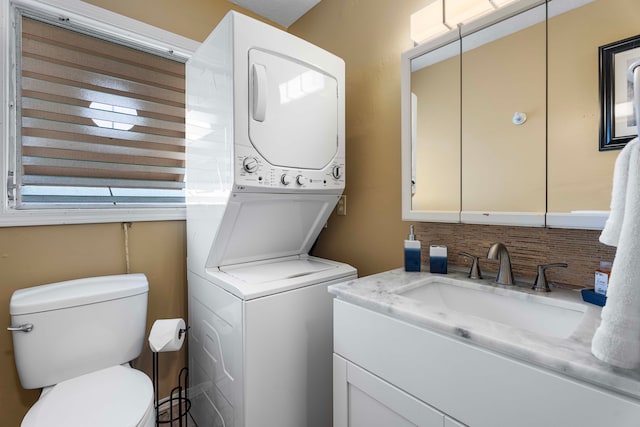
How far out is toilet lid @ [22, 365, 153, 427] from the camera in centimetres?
111

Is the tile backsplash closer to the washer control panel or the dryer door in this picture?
the washer control panel

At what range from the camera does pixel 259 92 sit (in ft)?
4.58

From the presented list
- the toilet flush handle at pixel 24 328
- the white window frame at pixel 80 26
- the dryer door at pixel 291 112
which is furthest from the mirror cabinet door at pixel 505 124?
the toilet flush handle at pixel 24 328

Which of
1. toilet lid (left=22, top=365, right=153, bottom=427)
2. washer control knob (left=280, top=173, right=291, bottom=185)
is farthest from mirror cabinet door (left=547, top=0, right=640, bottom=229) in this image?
toilet lid (left=22, top=365, right=153, bottom=427)

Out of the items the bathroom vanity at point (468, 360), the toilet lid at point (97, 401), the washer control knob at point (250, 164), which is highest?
the washer control knob at point (250, 164)

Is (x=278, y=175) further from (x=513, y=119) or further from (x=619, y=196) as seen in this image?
(x=619, y=196)

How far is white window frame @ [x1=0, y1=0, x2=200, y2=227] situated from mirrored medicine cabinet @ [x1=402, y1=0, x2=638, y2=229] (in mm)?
1592

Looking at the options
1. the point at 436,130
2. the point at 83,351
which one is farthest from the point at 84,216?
the point at 436,130

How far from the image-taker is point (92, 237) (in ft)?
5.59

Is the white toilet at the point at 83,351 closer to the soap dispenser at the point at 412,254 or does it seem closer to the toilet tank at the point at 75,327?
the toilet tank at the point at 75,327

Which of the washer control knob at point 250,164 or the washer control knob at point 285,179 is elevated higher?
the washer control knob at point 250,164

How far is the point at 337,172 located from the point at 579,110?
112cm

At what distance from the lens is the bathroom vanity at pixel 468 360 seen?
0.64m

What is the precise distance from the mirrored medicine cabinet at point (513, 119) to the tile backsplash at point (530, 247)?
0.15 m
